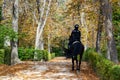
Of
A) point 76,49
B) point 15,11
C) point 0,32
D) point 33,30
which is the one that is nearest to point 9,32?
point 0,32

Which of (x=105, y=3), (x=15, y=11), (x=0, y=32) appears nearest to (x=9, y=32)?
(x=0, y=32)

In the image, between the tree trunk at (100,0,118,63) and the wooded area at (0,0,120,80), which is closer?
the tree trunk at (100,0,118,63)

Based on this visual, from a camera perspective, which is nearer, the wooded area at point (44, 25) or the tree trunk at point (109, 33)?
the tree trunk at point (109, 33)

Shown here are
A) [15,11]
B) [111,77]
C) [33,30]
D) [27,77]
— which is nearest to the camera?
[111,77]

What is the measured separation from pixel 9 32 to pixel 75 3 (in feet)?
20.4

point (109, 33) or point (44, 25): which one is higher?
point (44, 25)

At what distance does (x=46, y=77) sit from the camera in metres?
14.3

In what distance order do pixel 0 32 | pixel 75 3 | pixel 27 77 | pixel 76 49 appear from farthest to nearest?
pixel 75 3 → pixel 0 32 → pixel 76 49 → pixel 27 77

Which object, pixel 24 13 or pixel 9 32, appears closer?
pixel 9 32

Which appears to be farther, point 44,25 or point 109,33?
point 44,25

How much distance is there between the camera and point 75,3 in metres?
22.8

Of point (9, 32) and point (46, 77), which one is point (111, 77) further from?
point (9, 32)

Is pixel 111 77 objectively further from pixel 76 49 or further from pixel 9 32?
pixel 9 32

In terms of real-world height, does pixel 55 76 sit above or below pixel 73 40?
below
